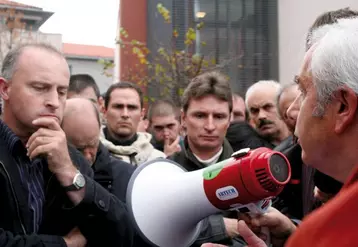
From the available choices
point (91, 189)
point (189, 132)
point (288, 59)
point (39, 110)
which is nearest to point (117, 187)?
point (91, 189)

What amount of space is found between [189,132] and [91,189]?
1.32 m

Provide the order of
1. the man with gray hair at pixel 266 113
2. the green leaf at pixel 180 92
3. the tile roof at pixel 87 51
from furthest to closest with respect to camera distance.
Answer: the tile roof at pixel 87 51 < the green leaf at pixel 180 92 < the man with gray hair at pixel 266 113

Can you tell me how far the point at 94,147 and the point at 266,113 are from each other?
2100mm

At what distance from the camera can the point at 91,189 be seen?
7.88 ft

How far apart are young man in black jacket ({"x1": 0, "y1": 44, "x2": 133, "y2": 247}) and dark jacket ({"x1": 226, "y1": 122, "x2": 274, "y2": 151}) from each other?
6.86 feet

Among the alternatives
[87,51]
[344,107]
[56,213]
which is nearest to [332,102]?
[344,107]

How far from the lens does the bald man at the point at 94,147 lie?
286 centimetres

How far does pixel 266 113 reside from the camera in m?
4.76

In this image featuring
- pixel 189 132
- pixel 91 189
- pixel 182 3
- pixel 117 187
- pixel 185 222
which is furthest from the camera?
pixel 182 3

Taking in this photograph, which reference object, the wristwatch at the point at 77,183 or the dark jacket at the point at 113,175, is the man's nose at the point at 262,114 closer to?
the dark jacket at the point at 113,175

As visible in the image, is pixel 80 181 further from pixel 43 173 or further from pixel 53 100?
pixel 53 100

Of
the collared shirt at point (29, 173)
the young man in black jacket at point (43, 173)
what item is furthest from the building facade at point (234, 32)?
the collared shirt at point (29, 173)

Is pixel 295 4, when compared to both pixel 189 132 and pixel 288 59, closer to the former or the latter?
pixel 288 59

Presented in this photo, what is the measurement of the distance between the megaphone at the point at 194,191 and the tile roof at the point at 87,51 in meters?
49.5
